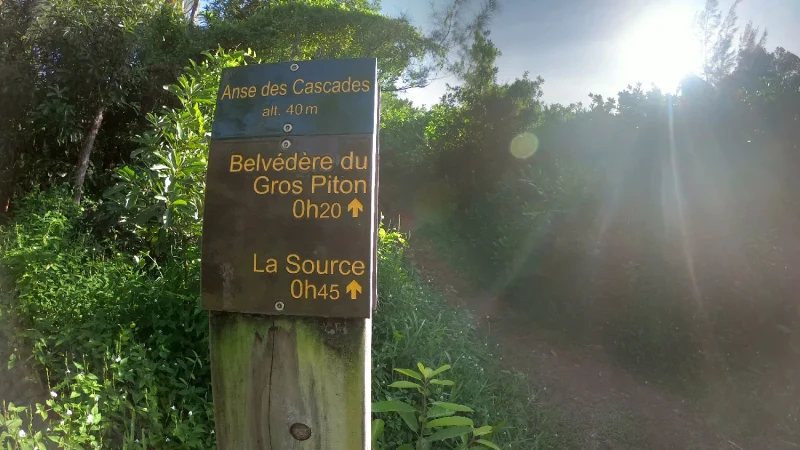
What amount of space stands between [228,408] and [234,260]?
18.0 inches

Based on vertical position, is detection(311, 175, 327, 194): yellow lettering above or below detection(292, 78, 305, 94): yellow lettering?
below

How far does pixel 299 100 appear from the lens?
1.44 metres

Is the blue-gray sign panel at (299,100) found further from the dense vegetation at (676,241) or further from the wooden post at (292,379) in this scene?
the dense vegetation at (676,241)

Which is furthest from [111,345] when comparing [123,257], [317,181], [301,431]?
[317,181]

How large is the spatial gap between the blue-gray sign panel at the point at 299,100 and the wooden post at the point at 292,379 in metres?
0.53

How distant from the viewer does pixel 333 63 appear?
4.86 ft

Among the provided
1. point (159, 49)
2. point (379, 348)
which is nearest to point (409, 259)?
point (379, 348)

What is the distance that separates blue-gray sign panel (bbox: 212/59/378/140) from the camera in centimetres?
141

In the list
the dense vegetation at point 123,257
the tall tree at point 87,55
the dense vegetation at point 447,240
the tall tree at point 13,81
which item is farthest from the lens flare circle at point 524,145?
the tall tree at point 13,81

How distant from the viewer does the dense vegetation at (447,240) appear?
2.95 meters

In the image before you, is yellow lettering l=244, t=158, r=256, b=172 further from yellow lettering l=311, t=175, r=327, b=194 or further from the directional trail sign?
yellow lettering l=311, t=175, r=327, b=194

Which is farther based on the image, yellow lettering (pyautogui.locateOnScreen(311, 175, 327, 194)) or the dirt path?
the dirt path

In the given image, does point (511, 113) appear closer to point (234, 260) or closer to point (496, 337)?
point (496, 337)

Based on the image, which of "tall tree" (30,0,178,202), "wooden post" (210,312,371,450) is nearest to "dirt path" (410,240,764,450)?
"wooden post" (210,312,371,450)
